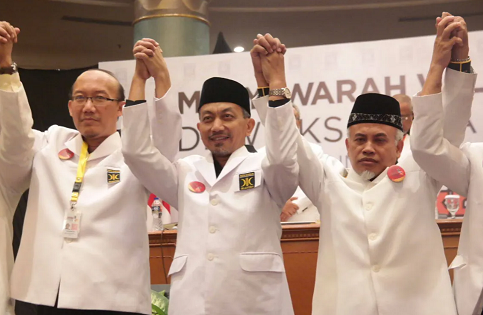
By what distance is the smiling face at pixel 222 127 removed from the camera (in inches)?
95.0

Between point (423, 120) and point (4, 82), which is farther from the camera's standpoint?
point (4, 82)

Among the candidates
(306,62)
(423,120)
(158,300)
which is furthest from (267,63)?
(306,62)

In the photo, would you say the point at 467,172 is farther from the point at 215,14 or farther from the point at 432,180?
the point at 215,14

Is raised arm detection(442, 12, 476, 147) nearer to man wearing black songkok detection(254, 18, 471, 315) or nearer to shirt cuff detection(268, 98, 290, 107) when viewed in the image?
man wearing black songkok detection(254, 18, 471, 315)

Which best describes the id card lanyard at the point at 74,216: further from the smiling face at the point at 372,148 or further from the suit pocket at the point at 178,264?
the smiling face at the point at 372,148

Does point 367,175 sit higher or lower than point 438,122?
lower

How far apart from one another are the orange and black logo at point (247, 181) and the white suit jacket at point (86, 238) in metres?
0.31

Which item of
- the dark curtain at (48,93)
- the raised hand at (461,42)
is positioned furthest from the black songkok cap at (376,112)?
the dark curtain at (48,93)

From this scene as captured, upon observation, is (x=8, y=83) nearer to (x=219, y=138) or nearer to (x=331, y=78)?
(x=219, y=138)

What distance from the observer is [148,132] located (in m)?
2.35

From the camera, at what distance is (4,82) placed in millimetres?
2357

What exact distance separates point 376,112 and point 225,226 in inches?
28.6

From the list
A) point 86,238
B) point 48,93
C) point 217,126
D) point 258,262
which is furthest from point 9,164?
point 48,93

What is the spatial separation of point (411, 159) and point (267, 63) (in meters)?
0.66
